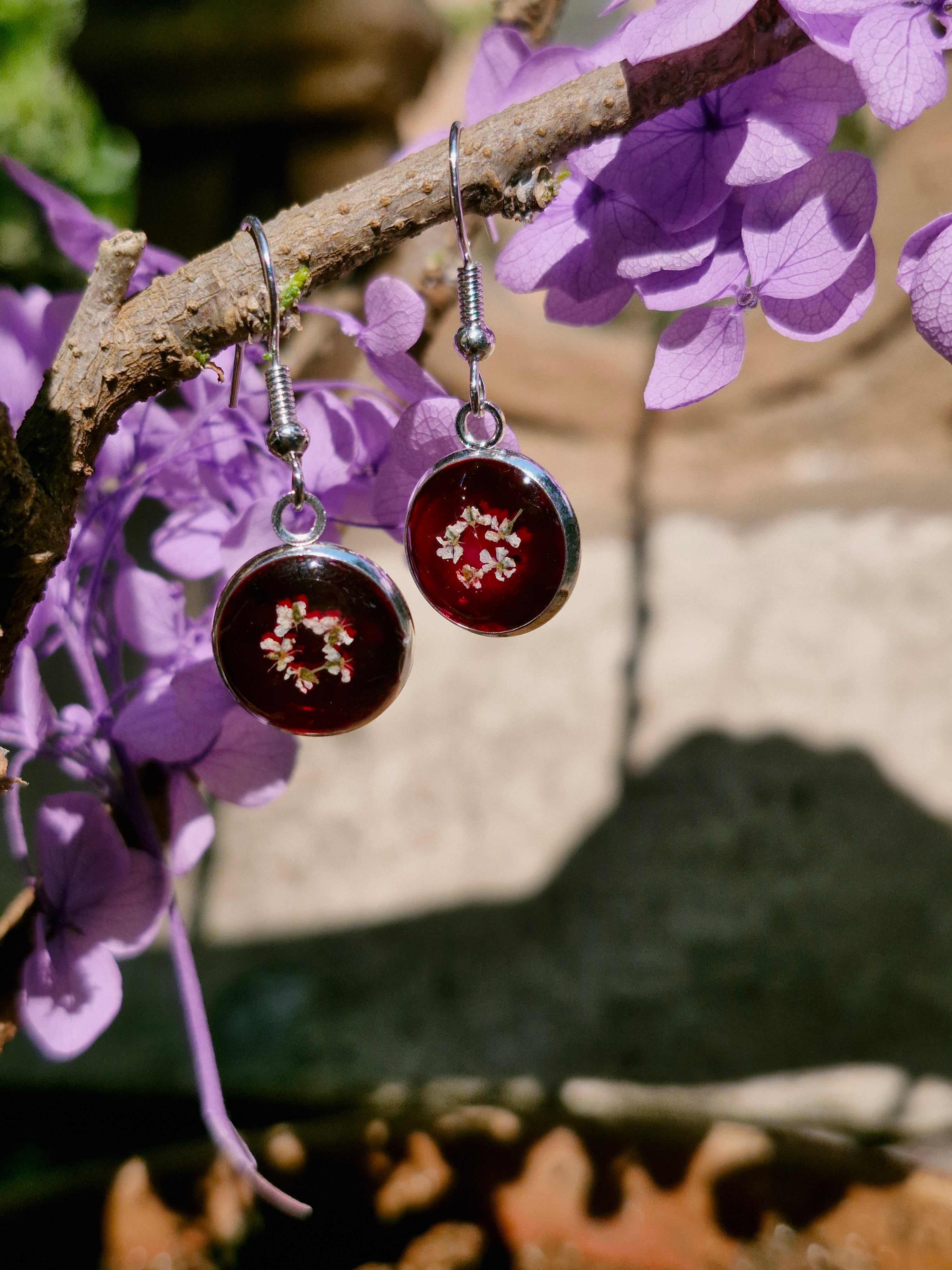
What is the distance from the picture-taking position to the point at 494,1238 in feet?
1.65

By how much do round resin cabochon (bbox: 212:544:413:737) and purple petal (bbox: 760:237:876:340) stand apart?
0.52 feet

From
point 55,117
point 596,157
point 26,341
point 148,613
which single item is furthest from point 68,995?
point 55,117

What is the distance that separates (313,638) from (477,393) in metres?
0.10

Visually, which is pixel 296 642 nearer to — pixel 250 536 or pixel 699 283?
pixel 250 536

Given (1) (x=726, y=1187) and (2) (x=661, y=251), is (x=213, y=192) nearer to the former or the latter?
(2) (x=661, y=251)

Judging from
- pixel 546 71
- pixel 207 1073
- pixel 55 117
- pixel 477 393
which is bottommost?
pixel 207 1073

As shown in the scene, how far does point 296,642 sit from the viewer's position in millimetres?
327

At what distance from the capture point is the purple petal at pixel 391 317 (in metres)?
0.33

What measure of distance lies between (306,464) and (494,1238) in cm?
40

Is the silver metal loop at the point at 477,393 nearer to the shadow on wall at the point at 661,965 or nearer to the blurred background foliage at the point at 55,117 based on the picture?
the shadow on wall at the point at 661,965

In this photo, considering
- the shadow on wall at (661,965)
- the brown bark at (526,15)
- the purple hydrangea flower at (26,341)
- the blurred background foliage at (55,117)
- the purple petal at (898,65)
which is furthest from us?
the blurred background foliage at (55,117)

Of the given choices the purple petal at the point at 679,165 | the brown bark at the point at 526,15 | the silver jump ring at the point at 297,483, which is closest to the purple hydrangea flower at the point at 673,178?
the purple petal at the point at 679,165

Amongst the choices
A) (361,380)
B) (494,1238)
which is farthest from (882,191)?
(494,1238)

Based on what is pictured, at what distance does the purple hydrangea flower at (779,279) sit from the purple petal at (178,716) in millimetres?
190
